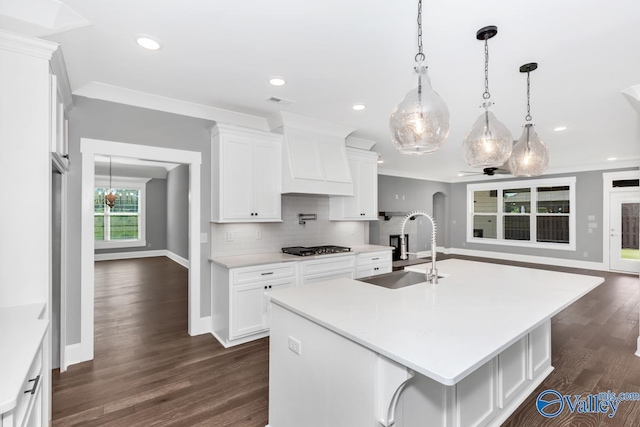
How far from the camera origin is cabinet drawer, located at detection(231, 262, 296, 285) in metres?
3.32

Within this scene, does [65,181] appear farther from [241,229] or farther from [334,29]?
[334,29]

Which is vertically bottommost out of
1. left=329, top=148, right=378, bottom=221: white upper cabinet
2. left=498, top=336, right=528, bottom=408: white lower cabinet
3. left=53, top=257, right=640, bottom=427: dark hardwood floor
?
left=53, top=257, right=640, bottom=427: dark hardwood floor

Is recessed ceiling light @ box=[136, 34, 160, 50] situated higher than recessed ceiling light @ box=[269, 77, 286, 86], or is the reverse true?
recessed ceiling light @ box=[269, 77, 286, 86]

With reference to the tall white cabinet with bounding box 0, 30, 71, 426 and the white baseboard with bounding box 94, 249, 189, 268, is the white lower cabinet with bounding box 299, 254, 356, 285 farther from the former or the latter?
the white baseboard with bounding box 94, 249, 189, 268

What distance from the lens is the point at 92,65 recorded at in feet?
8.37

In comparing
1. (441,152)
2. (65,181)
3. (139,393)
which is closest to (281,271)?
(139,393)

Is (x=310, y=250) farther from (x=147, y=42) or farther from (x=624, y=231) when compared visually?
(x=624, y=231)

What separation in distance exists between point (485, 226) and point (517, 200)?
1188 mm

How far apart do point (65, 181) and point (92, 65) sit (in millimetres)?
1065

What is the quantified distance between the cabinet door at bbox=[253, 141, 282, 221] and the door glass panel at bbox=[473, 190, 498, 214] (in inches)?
316

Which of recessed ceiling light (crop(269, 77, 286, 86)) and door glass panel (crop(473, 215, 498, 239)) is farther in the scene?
door glass panel (crop(473, 215, 498, 239))

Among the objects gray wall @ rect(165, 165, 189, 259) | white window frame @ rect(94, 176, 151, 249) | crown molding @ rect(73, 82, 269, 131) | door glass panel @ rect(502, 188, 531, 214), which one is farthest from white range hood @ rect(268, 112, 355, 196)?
white window frame @ rect(94, 176, 151, 249)

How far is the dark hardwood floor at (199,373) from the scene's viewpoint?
87.5 inches

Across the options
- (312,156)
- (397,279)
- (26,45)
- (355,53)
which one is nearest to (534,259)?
(312,156)
